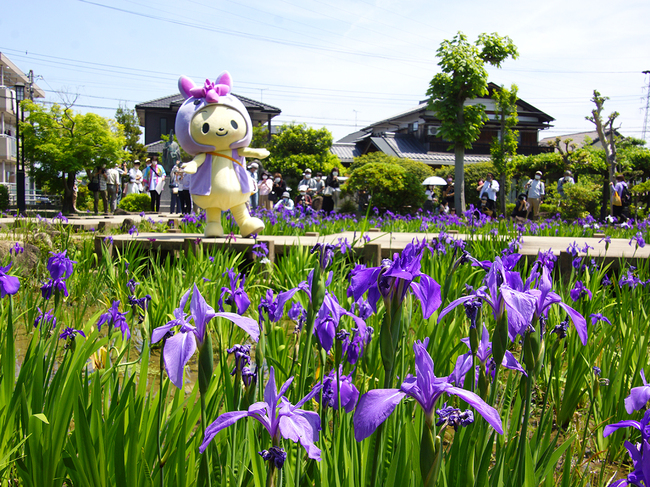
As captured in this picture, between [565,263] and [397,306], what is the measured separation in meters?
3.04

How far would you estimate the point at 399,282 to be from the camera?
82 cm

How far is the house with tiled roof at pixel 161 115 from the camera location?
30.6 meters

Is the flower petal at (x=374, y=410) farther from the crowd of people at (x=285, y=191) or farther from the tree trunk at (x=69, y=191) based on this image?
the tree trunk at (x=69, y=191)

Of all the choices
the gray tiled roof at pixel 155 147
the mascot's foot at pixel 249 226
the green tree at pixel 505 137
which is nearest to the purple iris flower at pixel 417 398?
the mascot's foot at pixel 249 226

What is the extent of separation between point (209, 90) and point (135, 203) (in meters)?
11.6

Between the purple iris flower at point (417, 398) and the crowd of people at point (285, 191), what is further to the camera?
the crowd of people at point (285, 191)

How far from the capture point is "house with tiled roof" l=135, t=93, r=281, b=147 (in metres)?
30.6

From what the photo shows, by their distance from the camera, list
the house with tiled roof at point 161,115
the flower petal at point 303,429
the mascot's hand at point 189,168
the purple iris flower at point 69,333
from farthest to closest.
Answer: the house with tiled roof at point 161,115
the mascot's hand at point 189,168
the purple iris flower at point 69,333
the flower petal at point 303,429

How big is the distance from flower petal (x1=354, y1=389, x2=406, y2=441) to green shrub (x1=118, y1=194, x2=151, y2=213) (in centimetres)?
1553

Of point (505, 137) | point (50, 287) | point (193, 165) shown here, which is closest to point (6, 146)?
point (505, 137)

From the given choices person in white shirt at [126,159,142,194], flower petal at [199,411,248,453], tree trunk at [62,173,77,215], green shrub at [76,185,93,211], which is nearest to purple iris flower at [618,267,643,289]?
flower petal at [199,411,248,453]

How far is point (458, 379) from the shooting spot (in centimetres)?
103

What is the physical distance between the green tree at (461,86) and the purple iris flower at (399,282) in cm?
1456

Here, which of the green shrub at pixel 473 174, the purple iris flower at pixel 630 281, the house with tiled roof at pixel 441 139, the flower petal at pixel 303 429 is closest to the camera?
the flower petal at pixel 303 429
